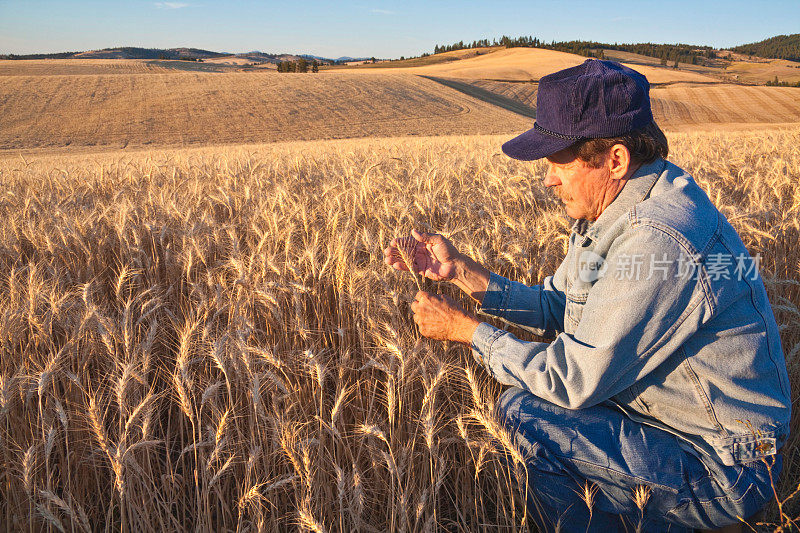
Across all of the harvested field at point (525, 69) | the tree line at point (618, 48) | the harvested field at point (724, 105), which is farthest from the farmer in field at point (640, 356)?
the tree line at point (618, 48)

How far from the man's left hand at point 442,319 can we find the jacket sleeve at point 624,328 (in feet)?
0.94

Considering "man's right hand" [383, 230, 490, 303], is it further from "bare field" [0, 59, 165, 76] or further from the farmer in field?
"bare field" [0, 59, 165, 76]

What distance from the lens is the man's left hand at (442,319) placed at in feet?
5.36

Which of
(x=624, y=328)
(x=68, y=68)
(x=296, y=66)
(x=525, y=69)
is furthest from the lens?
(x=296, y=66)

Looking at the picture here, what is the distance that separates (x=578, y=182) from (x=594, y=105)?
0.24m

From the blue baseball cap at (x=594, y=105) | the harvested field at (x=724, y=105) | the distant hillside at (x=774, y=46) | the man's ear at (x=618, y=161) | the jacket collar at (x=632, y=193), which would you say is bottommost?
the jacket collar at (x=632, y=193)

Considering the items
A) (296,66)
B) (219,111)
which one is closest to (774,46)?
(296,66)

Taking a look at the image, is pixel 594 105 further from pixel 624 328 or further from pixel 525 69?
pixel 525 69

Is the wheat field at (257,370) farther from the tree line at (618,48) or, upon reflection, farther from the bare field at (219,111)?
the tree line at (618,48)

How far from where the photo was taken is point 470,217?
295cm

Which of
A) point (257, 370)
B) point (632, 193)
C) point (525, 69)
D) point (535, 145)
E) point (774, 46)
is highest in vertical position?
point (774, 46)

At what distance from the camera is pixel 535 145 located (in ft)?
4.96

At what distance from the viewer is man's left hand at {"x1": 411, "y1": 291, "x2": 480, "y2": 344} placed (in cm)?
163

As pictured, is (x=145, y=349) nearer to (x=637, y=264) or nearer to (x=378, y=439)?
(x=378, y=439)
